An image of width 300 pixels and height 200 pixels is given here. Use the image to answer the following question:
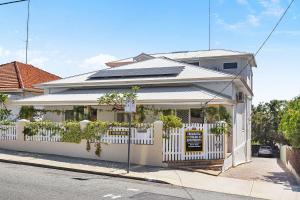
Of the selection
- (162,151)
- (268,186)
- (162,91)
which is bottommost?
(268,186)

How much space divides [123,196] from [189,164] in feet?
19.0

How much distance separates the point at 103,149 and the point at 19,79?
16.8m

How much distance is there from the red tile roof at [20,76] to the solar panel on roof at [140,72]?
6.74m

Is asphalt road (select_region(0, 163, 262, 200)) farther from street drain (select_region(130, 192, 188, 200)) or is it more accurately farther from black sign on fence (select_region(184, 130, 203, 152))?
black sign on fence (select_region(184, 130, 203, 152))

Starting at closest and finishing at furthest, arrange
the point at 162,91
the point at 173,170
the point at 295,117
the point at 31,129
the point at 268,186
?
1. the point at 268,186
2. the point at 173,170
3. the point at 295,117
4. the point at 31,129
5. the point at 162,91

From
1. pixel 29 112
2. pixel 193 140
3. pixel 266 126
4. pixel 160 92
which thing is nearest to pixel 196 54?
pixel 160 92

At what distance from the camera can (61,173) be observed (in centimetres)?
1239

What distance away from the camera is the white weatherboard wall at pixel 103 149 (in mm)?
14570

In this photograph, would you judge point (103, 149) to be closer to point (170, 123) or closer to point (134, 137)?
point (134, 137)

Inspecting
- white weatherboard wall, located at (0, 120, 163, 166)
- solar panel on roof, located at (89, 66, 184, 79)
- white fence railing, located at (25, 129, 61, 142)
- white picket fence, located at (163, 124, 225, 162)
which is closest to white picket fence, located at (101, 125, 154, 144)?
white weatherboard wall, located at (0, 120, 163, 166)

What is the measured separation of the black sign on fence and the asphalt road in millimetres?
3615

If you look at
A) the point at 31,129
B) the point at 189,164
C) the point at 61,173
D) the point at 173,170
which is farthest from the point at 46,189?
the point at 31,129

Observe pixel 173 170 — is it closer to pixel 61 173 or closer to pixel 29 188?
pixel 61 173

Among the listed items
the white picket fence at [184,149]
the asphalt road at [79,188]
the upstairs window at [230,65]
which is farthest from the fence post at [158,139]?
the upstairs window at [230,65]
